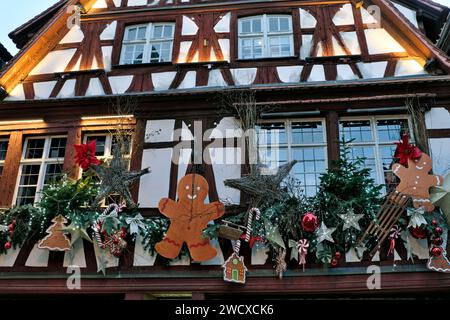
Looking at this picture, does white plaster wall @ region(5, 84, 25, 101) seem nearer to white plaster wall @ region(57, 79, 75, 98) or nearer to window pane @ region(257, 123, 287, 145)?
white plaster wall @ region(57, 79, 75, 98)

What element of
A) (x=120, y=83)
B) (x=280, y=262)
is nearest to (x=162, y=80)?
(x=120, y=83)

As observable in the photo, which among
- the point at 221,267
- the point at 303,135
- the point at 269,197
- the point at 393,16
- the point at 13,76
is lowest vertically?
the point at 221,267

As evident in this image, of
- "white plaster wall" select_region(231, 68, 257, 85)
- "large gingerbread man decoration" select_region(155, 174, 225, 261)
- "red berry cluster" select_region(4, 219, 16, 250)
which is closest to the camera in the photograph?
"large gingerbread man decoration" select_region(155, 174, 225, 261)

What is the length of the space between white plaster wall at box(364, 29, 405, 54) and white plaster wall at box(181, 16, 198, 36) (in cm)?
341

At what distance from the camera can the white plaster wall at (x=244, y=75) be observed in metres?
9.10

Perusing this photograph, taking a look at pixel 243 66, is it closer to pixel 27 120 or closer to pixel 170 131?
pixel 170 131

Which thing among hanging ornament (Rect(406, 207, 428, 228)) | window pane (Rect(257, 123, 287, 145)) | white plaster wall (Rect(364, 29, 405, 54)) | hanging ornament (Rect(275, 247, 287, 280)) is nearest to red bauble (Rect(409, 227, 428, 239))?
hanging ornament (Rect(406, 207, 428, 228))

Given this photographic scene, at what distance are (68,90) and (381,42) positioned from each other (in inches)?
242

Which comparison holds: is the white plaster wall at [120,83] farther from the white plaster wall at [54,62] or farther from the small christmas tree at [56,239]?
the small christmas tree at [56,239]

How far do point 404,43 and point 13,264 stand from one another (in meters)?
7.90

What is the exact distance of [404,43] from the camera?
29.4 feet

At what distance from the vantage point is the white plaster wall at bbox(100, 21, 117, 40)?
33.2ft

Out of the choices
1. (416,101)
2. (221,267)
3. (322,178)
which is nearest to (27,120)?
(221,267)

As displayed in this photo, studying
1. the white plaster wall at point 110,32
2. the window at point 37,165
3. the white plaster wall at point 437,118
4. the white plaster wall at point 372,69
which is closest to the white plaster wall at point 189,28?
the white plaster wall at point 110,32
